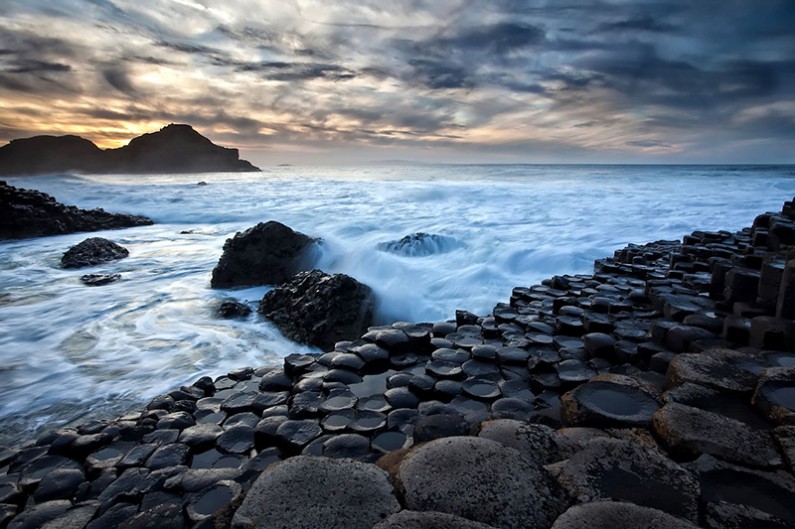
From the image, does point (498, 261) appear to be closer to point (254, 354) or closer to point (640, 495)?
point (254, 354)

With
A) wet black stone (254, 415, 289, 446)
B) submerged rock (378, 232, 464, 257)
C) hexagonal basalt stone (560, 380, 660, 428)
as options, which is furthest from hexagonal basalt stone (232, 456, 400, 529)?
submerged rock (378, 232, 464, 257)

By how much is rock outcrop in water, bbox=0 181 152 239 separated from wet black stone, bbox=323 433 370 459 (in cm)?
1827

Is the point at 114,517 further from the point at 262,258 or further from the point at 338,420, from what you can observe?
the point at 262,258

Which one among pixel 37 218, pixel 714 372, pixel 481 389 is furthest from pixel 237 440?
pixel 37 218

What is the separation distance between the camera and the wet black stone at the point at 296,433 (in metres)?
2.63

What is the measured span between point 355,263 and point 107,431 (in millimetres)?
7080

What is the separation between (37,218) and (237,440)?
1819 centimetres

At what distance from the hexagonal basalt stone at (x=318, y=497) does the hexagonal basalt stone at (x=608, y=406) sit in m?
1.12

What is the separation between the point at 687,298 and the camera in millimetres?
4109

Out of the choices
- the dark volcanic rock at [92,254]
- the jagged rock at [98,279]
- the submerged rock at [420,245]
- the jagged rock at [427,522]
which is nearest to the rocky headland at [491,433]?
the jagged rock at [427,522]

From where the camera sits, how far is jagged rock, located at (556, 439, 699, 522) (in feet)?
5.02

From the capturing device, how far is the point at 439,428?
2.36 m

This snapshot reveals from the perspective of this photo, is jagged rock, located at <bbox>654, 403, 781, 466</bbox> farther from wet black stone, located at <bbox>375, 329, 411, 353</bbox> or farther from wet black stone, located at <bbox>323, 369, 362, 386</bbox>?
wet black stone, located at <bbox>375, 329, 411, 353</bbox>

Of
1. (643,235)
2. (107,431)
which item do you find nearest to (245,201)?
(643,235)
